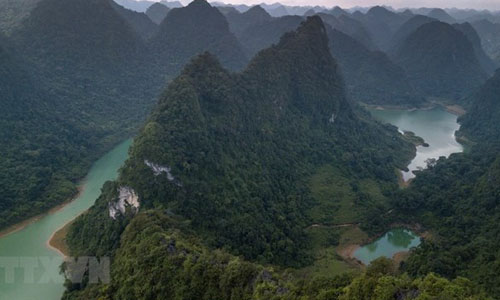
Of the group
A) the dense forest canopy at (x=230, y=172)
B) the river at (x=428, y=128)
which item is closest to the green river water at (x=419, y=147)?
the river at (x=428, y=128)

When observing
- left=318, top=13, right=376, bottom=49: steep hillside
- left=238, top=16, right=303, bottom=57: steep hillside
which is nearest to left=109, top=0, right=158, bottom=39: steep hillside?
left=238, top=16, right=303, bottom=57: steep hillside

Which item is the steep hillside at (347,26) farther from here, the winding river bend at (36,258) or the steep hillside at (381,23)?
the winding river bend at (36,258)

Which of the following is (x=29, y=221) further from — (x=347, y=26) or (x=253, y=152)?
(x=347, y=26)

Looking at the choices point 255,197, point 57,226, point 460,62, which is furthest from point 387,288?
point 460,62

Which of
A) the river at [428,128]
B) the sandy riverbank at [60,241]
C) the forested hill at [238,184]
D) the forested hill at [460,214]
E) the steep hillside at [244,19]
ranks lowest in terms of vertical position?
the river at [428,128]

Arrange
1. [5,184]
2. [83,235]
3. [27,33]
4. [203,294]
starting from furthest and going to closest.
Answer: [27,33]
[5,184]
[83,235]
[203,294]

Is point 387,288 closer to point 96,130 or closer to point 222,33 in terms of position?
point 96,130
